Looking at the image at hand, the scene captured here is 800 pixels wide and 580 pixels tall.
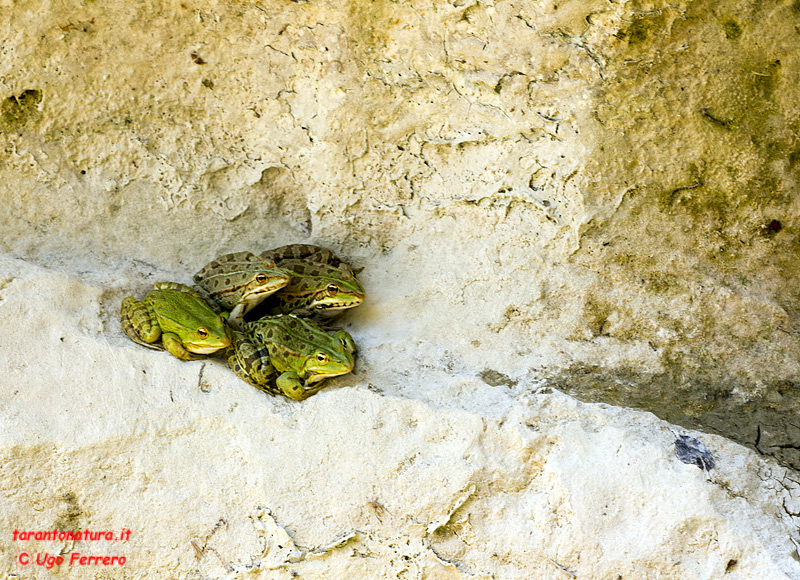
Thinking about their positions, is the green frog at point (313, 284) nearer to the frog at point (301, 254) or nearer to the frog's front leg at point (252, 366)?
the frog at point (301, 254)

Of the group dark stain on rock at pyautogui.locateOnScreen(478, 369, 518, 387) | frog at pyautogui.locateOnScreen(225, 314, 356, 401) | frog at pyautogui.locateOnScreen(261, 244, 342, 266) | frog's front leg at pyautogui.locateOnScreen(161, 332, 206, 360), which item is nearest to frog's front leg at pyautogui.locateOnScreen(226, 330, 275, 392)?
frog at pyautogui.locateOnScreen(225, 314, 356, 401)

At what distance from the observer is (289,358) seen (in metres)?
3.09

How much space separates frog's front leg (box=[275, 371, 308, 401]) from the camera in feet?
9.83

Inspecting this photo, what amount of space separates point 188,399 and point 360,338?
0.88 m

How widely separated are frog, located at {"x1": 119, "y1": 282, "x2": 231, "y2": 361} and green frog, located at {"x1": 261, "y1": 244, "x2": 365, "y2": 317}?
0.47 meters

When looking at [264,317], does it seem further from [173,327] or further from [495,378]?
[495,378]

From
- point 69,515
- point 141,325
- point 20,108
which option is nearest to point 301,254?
point 141,325

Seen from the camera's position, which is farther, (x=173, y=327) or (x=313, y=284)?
(x=313, y=284)

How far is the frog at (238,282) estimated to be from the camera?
334 centimetres

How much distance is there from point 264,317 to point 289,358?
12.6 inches

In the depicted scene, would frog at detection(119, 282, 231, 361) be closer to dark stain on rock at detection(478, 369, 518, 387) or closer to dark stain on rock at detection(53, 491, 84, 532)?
dark stain on rock at detection(53, 491, 84, 532)

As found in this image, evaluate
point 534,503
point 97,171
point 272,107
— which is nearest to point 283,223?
point 272,107

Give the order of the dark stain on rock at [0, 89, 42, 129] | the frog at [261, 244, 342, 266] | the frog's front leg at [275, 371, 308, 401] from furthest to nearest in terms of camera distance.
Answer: the frog at [261, 244, 342, 266]
the dark stain on rock at [0, 89, 42, 129]
the frog's front leg at [275, 371, 308, 401]

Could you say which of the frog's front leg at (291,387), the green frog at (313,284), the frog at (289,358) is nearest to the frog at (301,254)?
the green frog at (313,284)
